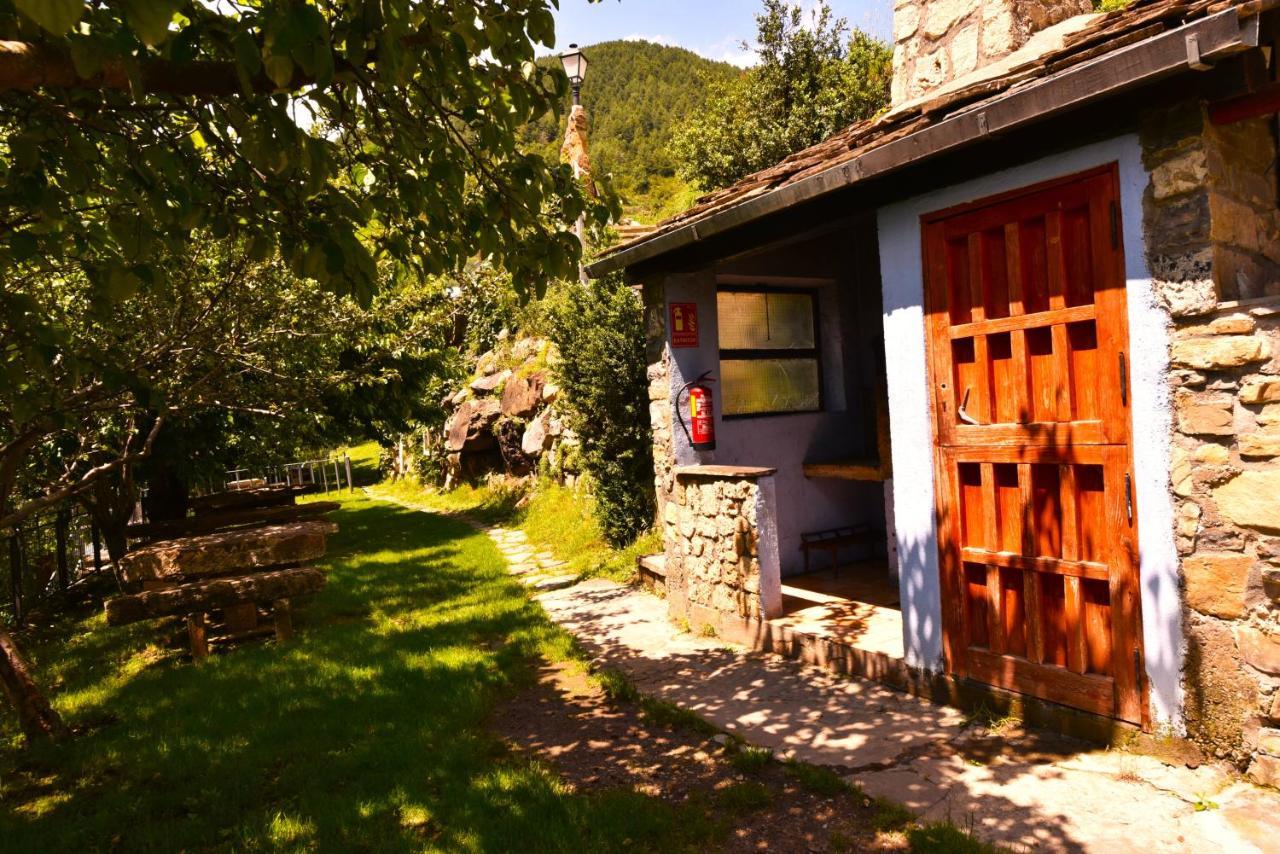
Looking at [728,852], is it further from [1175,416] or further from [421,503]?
[421,503]

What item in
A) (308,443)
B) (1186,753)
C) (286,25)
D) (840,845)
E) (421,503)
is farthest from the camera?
(421,503)

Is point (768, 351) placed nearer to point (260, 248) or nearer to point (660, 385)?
point (660, 385)

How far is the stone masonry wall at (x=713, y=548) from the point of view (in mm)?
5883

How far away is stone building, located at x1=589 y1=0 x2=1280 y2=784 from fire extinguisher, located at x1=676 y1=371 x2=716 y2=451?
678mm

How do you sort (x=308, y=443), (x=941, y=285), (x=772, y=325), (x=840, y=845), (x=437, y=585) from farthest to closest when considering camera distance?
(x=308, y=443) < (x=437, y=585) < (x=772, y=325) < (x=941, y=285) < (x=840, y=845)

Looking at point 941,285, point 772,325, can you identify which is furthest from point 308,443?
point 941,285

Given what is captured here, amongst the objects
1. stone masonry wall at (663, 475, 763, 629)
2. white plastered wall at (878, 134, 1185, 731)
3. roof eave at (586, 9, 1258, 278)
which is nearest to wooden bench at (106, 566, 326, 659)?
stone masonry wall at (663, 475, 763, 629)

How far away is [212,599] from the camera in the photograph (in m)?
6.57

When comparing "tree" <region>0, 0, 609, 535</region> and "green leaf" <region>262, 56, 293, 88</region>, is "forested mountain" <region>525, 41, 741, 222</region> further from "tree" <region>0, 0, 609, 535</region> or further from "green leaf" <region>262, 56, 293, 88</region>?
"green leaf" <region>262, 56, 293, 88</region>

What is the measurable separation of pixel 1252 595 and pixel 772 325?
4.94 meters

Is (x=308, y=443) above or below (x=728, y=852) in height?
above

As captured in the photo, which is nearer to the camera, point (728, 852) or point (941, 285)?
point (728, 852)

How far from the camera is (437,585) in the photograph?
916 cm

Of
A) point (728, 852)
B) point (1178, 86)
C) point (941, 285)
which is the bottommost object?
point (728, 852)
